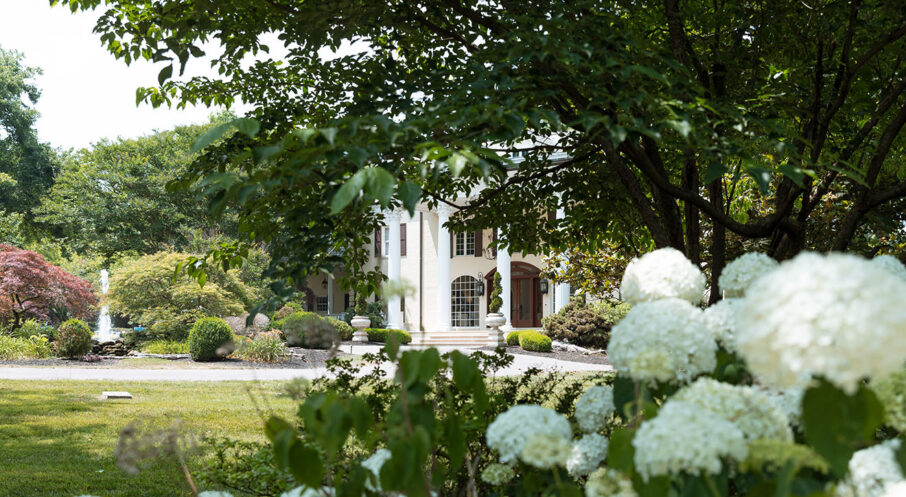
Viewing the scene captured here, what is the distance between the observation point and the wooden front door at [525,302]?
1051 inches

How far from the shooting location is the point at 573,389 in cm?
380

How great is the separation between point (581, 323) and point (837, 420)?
1985cm

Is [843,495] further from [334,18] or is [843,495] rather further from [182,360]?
[182,360]

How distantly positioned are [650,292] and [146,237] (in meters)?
31.9

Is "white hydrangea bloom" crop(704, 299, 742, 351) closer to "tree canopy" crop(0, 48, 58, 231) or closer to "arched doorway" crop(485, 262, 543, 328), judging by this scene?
"arched doorway" crop(485, 262, 543, 328)

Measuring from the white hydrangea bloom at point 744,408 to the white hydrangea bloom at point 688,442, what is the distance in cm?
5

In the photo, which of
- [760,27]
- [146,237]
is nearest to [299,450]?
[760,27]

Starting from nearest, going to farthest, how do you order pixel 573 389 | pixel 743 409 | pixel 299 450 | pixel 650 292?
pixel 743 409 → pixel 299 450 → pixel 650 292 → pixel 573 389

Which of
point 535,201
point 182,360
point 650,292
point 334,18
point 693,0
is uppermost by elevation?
point 693,0

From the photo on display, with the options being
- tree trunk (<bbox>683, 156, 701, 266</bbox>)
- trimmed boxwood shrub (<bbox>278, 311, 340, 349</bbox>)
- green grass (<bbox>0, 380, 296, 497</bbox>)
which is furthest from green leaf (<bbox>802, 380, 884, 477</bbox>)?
tree trunk (<bbox>683, 156, 701, 266</bbox>)

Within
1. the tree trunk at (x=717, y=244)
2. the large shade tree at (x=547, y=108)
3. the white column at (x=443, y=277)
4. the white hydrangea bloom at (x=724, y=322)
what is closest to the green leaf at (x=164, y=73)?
the large shade tree at (x=547, y=108)

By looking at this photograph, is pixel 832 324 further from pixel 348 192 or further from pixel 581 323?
pixel 581 323

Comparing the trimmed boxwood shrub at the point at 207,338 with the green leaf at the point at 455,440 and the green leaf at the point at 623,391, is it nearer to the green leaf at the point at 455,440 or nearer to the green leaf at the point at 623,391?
the green leaf at the point at 455,440

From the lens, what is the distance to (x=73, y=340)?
17266 mm
